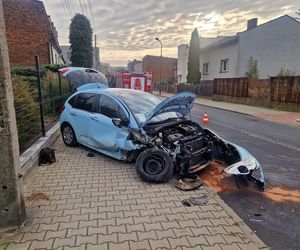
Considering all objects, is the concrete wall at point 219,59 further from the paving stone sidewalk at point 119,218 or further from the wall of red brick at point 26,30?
the paving stone sidewalk at point 119,218

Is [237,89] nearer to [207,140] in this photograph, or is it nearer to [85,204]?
[207,140]

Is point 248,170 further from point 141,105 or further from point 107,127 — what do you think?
point 107,127

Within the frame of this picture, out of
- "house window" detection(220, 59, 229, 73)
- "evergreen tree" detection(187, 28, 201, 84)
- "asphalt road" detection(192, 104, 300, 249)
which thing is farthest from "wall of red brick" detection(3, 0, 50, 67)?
"evergreen tree" detection(187, 28, 201, 84)

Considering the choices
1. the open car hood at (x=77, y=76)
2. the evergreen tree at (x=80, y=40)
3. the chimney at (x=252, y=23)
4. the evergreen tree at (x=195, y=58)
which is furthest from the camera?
the evergreen tree at (x=195, y=58)

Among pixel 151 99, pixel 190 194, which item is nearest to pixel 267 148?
pixel 151 99

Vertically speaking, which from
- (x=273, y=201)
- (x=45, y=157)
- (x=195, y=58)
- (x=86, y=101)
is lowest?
(x=273, y=201)

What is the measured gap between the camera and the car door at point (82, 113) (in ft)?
20.8

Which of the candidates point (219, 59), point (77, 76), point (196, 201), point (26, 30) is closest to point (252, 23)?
point (219, 59)

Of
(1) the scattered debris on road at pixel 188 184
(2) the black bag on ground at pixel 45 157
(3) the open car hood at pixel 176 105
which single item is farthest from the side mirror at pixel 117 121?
(1) the scattered debris on road at pixel 188 184

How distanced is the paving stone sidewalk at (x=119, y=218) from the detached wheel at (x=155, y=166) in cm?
14

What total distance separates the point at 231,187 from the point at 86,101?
3.99 meters

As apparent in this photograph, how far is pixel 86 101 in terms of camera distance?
6578 mm

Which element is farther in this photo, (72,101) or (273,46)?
(273,46)

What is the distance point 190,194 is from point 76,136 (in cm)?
366
